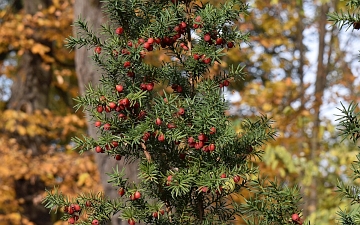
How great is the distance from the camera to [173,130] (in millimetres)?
1729

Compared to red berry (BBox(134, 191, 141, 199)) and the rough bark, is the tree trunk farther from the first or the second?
the rough bark

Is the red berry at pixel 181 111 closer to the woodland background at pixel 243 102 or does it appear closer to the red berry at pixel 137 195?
the red berry at pixel 137 195

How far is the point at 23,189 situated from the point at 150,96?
7.34 metres

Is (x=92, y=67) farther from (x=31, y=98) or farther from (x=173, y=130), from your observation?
(x=31, y=98)

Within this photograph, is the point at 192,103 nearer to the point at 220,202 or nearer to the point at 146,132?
the point at 146,132

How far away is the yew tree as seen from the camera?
1723mm

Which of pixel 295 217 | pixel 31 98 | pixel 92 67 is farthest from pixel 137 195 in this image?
pixel 31 98

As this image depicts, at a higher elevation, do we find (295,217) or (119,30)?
(119,30)

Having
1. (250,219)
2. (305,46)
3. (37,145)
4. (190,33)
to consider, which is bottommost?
(250,219)

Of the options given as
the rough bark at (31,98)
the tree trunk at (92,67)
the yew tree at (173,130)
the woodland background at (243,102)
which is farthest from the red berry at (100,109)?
the rough bark at (31,98)

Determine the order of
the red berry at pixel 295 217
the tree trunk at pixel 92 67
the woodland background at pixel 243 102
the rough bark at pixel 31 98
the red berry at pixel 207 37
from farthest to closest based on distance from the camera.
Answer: the rough bark at pixel 31 98 → the woodland background at pixel 243 102 → the tree trunk at pixel 92 67 → the red berry at pixel 207 37 → the red berry at pixel 295 217

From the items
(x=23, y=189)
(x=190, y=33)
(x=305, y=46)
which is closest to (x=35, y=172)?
(x=23, y=189)

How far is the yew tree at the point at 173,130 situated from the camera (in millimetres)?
1723

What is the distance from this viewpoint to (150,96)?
6.07ft
